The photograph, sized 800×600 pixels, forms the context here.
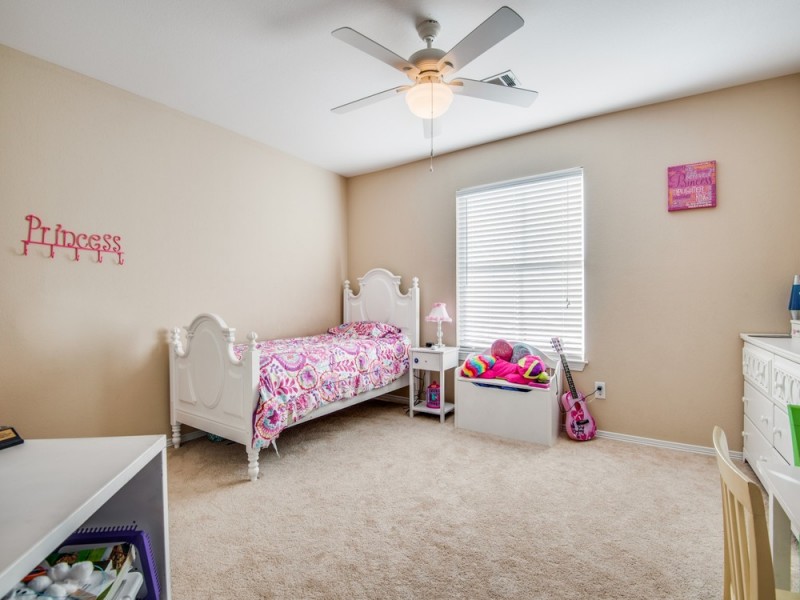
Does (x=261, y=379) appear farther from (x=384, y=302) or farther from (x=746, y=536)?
(x=746, y=536)

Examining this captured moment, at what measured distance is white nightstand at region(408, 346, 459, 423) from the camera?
140 inches

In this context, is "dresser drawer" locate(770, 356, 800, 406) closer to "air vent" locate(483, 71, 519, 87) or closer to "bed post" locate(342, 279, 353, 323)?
"air vent" locate(483, 71, 519, 87)

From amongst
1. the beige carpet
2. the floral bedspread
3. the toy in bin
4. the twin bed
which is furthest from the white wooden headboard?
the beige carpet

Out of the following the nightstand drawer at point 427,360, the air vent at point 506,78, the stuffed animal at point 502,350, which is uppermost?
the air vent at point 506,78

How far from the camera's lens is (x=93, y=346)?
2.58m

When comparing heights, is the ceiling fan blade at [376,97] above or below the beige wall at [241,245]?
above

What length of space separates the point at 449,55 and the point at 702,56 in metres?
1.60

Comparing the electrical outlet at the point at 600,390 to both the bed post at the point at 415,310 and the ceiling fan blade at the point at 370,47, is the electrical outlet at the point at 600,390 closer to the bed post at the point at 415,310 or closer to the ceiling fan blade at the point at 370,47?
the bed post at the point at 415,310

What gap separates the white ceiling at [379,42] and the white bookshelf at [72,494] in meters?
2.00

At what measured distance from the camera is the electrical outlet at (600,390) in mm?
3129

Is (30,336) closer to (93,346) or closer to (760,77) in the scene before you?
(93,346)

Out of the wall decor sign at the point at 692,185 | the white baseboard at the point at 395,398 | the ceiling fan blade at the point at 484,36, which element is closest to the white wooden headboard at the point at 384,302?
the white baseboard at the point at 395,398

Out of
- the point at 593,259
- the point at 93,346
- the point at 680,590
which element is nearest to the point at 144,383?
the point at 93,346

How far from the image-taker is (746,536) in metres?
0.79
